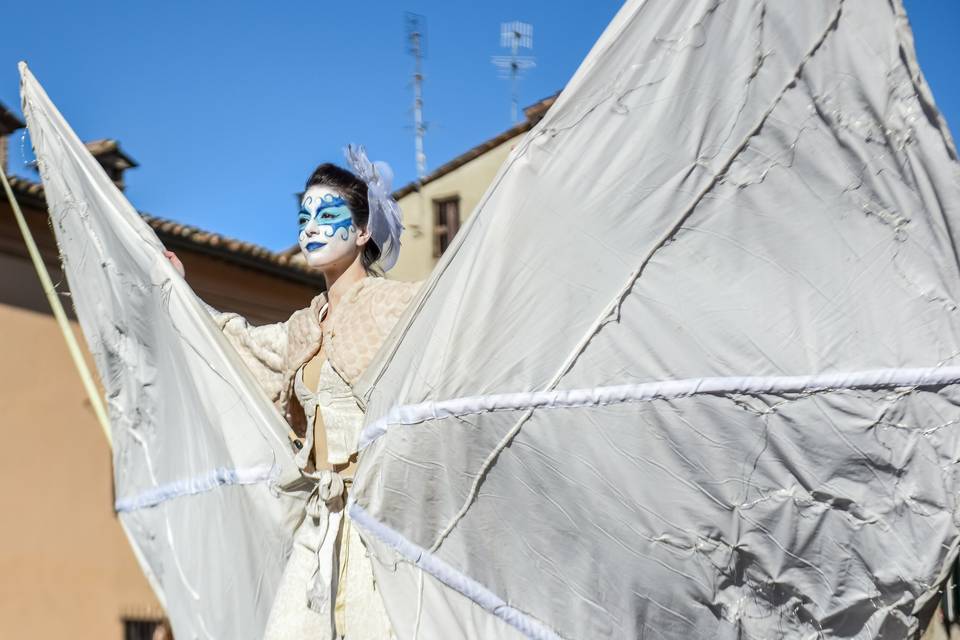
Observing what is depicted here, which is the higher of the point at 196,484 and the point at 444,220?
the point at 444,220

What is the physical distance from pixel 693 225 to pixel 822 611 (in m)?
0.84

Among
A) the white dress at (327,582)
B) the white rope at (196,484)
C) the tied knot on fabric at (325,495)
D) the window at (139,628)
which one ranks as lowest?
the window at (139,628)

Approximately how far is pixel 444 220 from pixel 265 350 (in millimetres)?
15964

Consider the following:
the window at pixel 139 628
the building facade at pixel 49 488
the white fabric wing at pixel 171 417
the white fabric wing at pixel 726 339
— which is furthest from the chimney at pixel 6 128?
the white fabric wing at pixel 726 339

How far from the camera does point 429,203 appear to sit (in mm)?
19641

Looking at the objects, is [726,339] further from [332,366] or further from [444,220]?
[444,220]

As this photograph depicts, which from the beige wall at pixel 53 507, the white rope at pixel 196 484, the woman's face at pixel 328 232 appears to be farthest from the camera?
the beige wall at pixel 53 507

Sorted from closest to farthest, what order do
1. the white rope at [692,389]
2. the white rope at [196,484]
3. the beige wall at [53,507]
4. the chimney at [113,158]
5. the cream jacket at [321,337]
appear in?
the white rope at [692,389] < the white rope at [196,484] < the cream jacket at [321,337] < the beige wall at [53,507] < the chimney at [113,158]

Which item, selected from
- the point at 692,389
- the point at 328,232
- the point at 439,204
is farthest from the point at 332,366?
the point at 439,204

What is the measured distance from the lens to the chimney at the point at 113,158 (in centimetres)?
1267

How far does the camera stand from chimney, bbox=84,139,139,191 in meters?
12.7

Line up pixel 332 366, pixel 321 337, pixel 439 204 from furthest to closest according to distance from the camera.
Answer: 1. pixel 439 204
2. pixel 321 337
3. pixel 332 366

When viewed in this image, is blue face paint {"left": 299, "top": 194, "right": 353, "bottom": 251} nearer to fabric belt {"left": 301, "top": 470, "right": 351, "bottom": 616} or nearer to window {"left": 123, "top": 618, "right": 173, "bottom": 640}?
fabric belt {"left": 301, "top": 470, "right": 351, "bottom": 616}

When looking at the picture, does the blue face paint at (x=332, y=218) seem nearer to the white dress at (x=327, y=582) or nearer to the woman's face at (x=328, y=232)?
the woman's face at (x=328, y=232)
